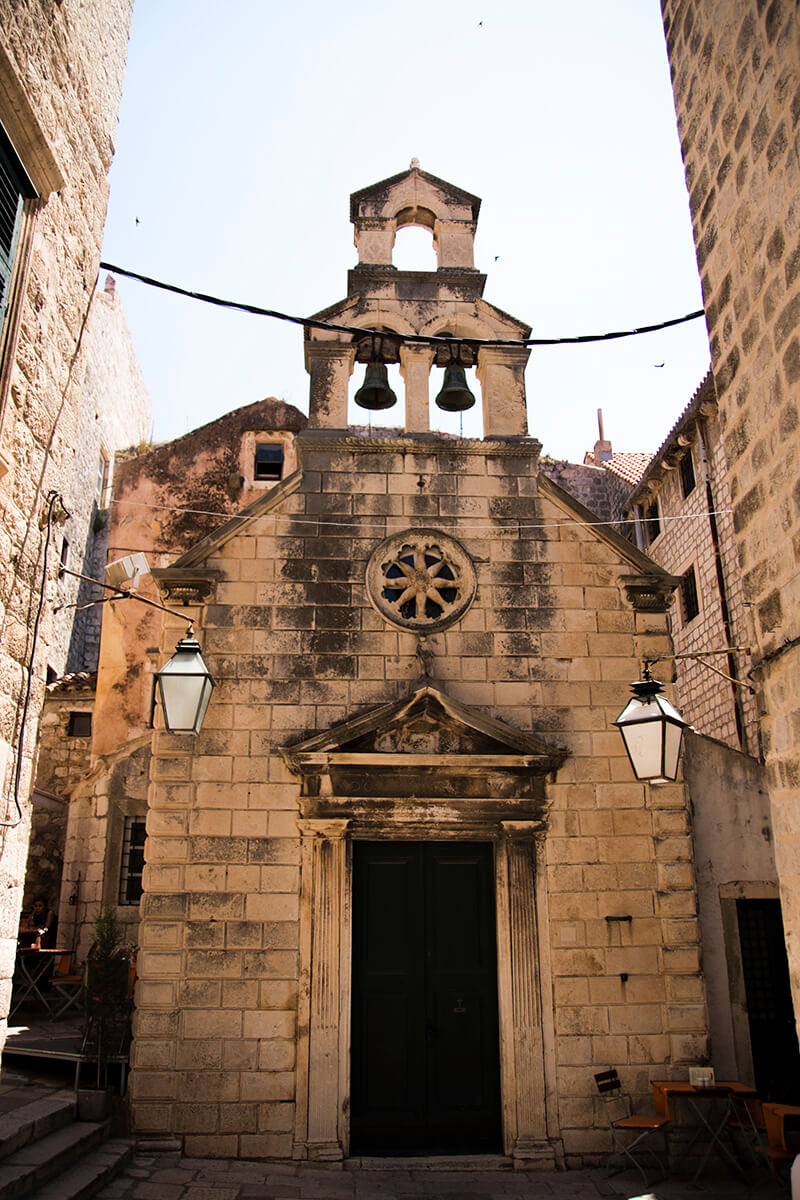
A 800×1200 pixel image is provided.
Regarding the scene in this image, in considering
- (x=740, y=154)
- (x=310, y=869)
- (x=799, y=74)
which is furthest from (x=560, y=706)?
(x=799, y=74)

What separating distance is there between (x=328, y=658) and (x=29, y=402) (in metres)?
4.52

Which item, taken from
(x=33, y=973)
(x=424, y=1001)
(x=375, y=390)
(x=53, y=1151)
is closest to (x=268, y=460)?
(x=375, y=390)

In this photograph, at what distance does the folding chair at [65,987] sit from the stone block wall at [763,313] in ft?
29.5

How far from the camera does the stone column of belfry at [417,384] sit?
9266 mm

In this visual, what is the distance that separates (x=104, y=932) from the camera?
761 cm

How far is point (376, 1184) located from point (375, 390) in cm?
677

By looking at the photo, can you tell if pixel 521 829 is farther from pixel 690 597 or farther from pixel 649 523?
pixel 649 523

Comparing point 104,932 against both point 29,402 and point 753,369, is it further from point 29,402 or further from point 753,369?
point 753,369

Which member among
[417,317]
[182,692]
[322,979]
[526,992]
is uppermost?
[417,317]

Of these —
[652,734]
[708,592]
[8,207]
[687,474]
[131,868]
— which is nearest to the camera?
[8,207]

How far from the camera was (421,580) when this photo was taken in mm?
8602

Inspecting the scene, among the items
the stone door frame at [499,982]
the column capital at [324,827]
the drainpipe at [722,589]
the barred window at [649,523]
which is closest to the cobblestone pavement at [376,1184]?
the stone door frame at [499,982]

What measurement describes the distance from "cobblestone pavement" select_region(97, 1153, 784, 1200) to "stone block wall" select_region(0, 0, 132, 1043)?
334 centimetres

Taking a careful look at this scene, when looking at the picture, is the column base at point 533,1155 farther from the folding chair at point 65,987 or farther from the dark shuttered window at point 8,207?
the dark shuttered window at point 8,207
